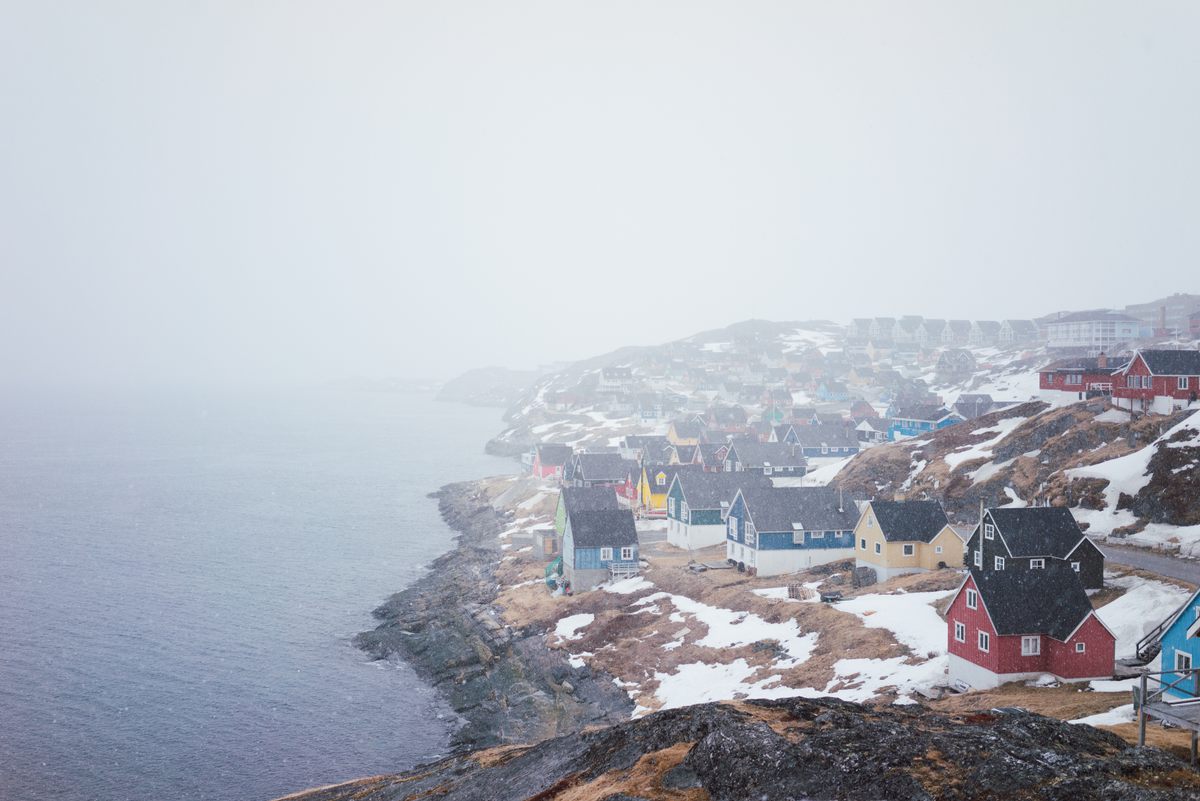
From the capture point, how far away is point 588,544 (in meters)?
68.4

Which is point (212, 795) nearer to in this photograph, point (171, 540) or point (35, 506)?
point (171, 540)

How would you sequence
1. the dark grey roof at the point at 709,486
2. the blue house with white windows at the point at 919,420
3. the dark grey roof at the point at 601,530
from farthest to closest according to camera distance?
the blue house with white windows at the point at 919,420, the dark grey roof at the point at 709,486, the dark grey roof at the point at 601,530

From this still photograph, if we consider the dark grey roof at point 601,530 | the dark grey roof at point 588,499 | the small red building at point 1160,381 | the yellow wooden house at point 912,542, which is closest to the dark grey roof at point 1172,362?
the small red building at point 1160,381

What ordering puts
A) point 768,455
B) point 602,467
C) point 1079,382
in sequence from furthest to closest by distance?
point 602,467 → point 768,455 → point 1079,382

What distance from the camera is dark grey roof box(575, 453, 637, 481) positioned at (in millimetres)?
100375

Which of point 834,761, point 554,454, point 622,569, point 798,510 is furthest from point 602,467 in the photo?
point 834,761

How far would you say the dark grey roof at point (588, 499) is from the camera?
251 ft

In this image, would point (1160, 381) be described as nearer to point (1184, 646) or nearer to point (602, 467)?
point (1184, 646)

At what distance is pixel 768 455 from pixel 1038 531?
173 feet

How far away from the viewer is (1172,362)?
73188mm

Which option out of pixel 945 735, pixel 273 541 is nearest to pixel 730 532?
pixel 945 735

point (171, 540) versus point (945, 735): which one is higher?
point (945, 735)

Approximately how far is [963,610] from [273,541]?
79315 mm

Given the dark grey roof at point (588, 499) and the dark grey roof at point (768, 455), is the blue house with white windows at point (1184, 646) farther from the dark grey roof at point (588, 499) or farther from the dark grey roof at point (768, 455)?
the dark grey roof at point (768, 455)
